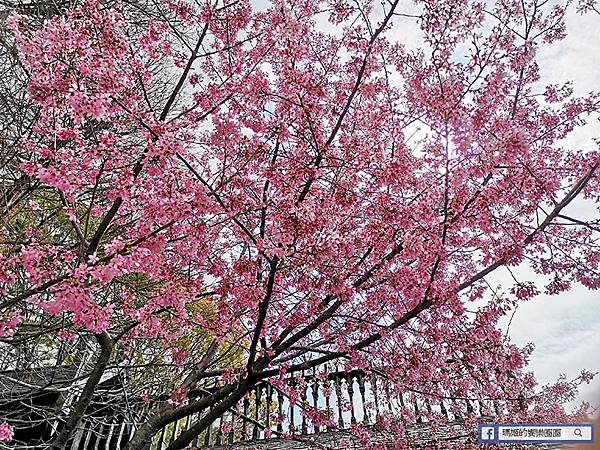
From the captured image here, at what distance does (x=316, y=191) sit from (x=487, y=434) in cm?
273

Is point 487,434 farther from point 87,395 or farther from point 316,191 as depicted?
point 87,395

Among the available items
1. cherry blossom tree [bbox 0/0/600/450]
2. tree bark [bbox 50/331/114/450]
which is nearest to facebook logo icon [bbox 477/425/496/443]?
cherry blossom tree [bbox 0/0/600/450]

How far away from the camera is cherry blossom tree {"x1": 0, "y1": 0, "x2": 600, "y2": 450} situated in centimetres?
362

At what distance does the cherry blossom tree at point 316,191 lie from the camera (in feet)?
11.9

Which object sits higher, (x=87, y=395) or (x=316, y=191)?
(x=316, y=191)

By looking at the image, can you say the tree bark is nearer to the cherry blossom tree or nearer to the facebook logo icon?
the cherry blossom tree

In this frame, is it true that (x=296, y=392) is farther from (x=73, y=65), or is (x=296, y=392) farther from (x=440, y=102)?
(x=73, y=65)

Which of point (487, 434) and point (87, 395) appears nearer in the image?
point (487, 434)

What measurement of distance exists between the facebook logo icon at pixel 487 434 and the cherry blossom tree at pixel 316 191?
445mm

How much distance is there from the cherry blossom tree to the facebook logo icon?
0.45 meters

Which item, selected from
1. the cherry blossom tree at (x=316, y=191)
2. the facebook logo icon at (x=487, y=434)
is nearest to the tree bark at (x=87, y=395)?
the cherry blossom tree at (x=316, y=191)

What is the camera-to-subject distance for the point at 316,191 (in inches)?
174

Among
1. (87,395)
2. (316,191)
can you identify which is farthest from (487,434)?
(87,395)

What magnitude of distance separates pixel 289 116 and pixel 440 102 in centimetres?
133
